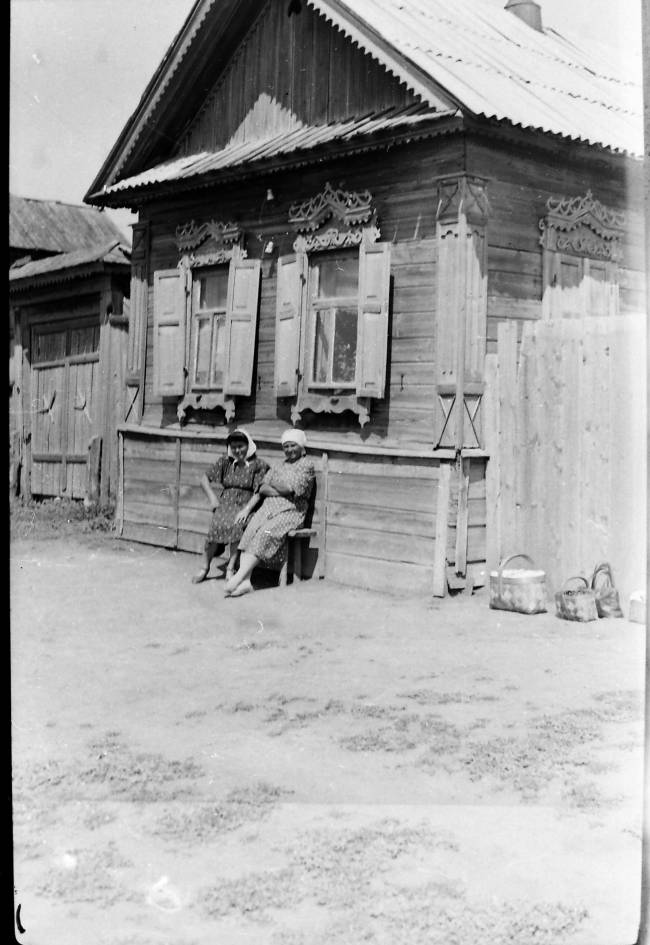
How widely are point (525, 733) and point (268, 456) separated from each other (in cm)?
609

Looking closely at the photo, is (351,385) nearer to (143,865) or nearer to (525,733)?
(525,733)

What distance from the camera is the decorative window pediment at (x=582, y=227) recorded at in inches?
388

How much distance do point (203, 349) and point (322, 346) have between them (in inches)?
77.0

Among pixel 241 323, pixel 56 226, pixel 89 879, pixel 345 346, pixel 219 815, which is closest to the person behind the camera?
pixel 89 879

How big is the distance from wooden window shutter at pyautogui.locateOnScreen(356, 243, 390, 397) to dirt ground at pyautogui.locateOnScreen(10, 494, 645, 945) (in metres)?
2.42

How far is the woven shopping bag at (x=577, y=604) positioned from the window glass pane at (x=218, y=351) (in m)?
5.08

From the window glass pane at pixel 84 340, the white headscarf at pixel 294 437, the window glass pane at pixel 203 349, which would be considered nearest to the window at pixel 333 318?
the white headscarf at pixel 294 437

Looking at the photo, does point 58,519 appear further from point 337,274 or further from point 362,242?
point 362,242

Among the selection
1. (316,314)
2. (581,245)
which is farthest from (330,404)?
(581,245)

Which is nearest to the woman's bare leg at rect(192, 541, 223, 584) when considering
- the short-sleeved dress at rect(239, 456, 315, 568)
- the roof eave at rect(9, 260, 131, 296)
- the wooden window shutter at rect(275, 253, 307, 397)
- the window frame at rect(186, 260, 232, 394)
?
the short-sleeved dress at rect(239, 456, 315, 568)

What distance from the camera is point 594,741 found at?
189 inches

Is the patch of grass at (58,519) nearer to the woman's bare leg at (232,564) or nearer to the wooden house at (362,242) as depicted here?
the wooden house at (362,242)

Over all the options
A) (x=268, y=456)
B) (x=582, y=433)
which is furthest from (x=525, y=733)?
(x=268, y=456)

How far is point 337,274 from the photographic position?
1012 cm
